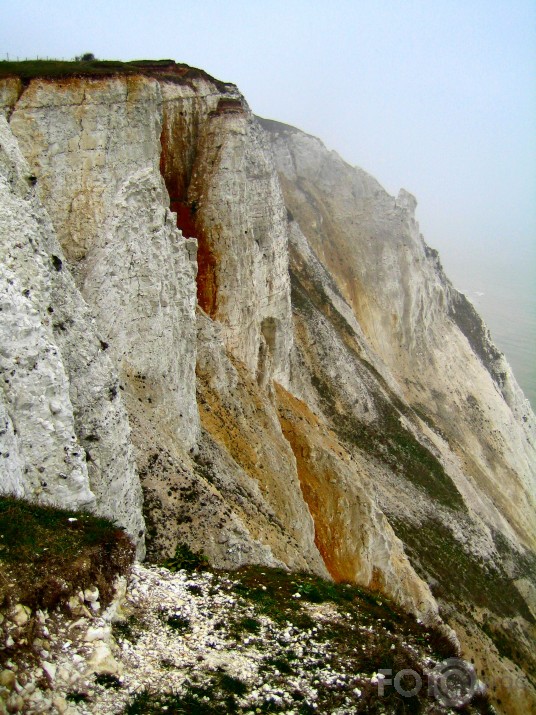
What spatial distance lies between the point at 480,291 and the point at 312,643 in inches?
7823

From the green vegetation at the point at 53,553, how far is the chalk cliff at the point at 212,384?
0.91 m

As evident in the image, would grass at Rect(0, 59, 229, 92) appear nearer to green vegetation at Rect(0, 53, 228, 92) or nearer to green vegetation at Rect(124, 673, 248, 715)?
green vegetation at Rect(0, 53, 228, 92)

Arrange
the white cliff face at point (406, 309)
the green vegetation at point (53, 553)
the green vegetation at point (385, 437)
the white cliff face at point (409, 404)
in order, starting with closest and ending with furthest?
the green vegetation at point (53, 553) → the white cliff face at point (409, 404) → the green vegetation at point (385, 437) → the white cliff face at point (406, 309)

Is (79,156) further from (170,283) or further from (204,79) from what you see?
(204,79)

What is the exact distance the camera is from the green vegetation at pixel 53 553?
7238 mm

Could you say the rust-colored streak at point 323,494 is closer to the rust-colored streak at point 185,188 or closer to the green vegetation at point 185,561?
the rust-colored streak at point 185,188

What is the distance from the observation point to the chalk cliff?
1114 cm

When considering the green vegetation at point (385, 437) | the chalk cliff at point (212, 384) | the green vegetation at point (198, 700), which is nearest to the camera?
the green vegetation at point (198, 700)

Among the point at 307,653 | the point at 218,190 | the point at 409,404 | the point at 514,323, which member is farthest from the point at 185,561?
the point at 514,323

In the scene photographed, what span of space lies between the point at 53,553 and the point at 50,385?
127 inches

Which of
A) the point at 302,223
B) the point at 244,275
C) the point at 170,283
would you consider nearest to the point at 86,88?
the point at 170,283

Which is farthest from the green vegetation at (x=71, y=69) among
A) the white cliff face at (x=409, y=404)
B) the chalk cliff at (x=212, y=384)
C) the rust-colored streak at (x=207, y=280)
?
the white cliff face at (x=409, y=404)

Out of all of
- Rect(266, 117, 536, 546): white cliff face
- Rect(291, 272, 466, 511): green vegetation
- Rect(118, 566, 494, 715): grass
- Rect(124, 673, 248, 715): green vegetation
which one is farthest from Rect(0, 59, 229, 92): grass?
Rect(266, 117, 536, 546): white cliff face

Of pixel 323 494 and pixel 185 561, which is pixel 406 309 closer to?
pixel 323 494
